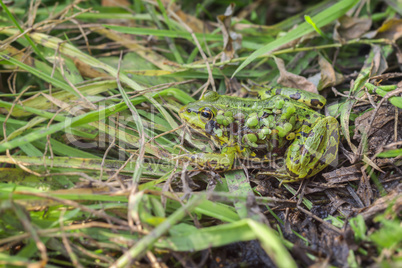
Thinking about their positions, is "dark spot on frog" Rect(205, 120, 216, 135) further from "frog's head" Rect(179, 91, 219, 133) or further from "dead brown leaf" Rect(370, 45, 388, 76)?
"dead brown leaf" Rect(370, 45, 388, 76)

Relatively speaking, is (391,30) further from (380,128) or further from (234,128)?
(234,128)

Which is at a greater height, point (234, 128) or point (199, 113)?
point (199, 113)

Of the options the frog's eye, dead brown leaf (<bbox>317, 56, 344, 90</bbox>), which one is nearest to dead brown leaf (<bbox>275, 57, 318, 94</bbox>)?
dead brown leaf (<bbox>317, 56, 344, 90</bbox>)

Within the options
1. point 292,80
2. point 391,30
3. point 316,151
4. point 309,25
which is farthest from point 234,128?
point 391,30

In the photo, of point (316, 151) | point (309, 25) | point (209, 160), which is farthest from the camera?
point (309, 25)

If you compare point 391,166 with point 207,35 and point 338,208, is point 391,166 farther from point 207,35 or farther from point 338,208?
Result: point 207,35

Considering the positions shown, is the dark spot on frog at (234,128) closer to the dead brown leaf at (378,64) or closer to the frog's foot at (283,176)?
the frog's foot at (283,176)

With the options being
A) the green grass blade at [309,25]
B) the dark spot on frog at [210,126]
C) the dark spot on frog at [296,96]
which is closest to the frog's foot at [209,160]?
the dark spot on frog at [210,126]
